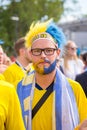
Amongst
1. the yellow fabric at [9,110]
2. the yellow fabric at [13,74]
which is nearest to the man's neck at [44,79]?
the yellow fabric at [9,110]

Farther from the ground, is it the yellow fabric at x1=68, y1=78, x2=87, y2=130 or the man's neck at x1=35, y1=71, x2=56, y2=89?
the man's neck at x1=35, y1=71, x2=56, y2=89

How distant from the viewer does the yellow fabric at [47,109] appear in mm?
4230

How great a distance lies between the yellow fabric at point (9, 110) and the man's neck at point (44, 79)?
42.9 inches

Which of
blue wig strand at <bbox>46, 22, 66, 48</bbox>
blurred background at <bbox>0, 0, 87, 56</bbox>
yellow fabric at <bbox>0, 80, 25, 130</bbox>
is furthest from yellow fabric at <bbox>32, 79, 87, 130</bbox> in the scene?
blurred background at <bbox>0, 0, 87, 56</bbox>

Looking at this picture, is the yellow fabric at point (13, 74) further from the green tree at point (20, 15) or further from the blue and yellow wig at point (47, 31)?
the green tree at point (20, 15)

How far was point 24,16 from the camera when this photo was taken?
47.5 metres

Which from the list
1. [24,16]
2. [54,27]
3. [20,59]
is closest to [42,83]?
[54,27]

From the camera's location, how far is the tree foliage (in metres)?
47.4

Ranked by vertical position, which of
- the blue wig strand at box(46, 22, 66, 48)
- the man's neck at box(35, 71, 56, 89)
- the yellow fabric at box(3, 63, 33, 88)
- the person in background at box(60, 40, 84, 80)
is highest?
the blue wig strand at box(46, 22, 66, 48)

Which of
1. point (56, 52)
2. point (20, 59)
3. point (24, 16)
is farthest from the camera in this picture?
point (24, 16)

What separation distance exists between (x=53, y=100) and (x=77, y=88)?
0.25m

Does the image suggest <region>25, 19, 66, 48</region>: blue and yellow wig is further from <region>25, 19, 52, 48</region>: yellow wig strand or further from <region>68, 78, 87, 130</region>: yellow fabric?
<region>68, 78, 87, 130</region>: yellow fabric

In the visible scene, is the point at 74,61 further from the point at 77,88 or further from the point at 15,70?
the point at 77,88

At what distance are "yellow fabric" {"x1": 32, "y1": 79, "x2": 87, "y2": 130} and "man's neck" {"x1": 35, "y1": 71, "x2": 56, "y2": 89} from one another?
75mm
